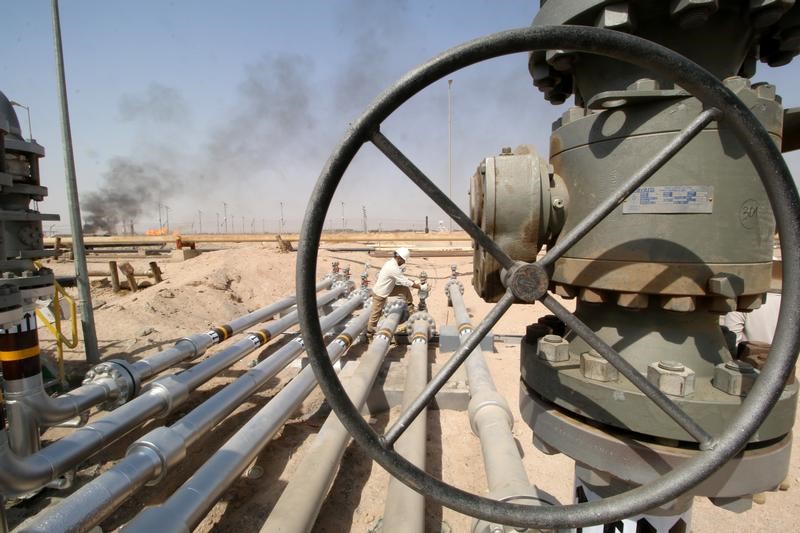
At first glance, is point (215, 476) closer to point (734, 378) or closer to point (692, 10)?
point (734, 378)

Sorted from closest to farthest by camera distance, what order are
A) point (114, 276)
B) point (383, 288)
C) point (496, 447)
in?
point (496, 447)
point (383, 288)
point (114, 276)

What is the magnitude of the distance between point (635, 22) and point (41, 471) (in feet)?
9.65

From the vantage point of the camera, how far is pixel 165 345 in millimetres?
5121

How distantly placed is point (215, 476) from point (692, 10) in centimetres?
242

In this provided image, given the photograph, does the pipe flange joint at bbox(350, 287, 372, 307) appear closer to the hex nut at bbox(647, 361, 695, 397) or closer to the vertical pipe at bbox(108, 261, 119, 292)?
the vertical pipe at bbox(108, 261, 119, 292)

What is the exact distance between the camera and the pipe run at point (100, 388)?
248 cm

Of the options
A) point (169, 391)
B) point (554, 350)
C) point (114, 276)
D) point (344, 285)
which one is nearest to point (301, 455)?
point (169, 391)

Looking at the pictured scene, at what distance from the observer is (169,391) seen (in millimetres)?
2709

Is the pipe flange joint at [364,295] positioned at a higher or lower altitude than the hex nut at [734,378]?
lower

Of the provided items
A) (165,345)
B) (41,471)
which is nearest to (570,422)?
(41,471)

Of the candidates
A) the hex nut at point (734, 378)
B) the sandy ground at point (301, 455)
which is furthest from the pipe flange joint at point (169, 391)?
the hex nut at point (734, 378)

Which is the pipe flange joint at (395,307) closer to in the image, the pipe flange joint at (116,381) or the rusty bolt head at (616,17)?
the pipe flange joint at (116,381)

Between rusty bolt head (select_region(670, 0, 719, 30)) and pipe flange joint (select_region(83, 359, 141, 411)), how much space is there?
3531 mm

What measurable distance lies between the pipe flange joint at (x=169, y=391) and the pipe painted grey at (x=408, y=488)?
5.07 ft
